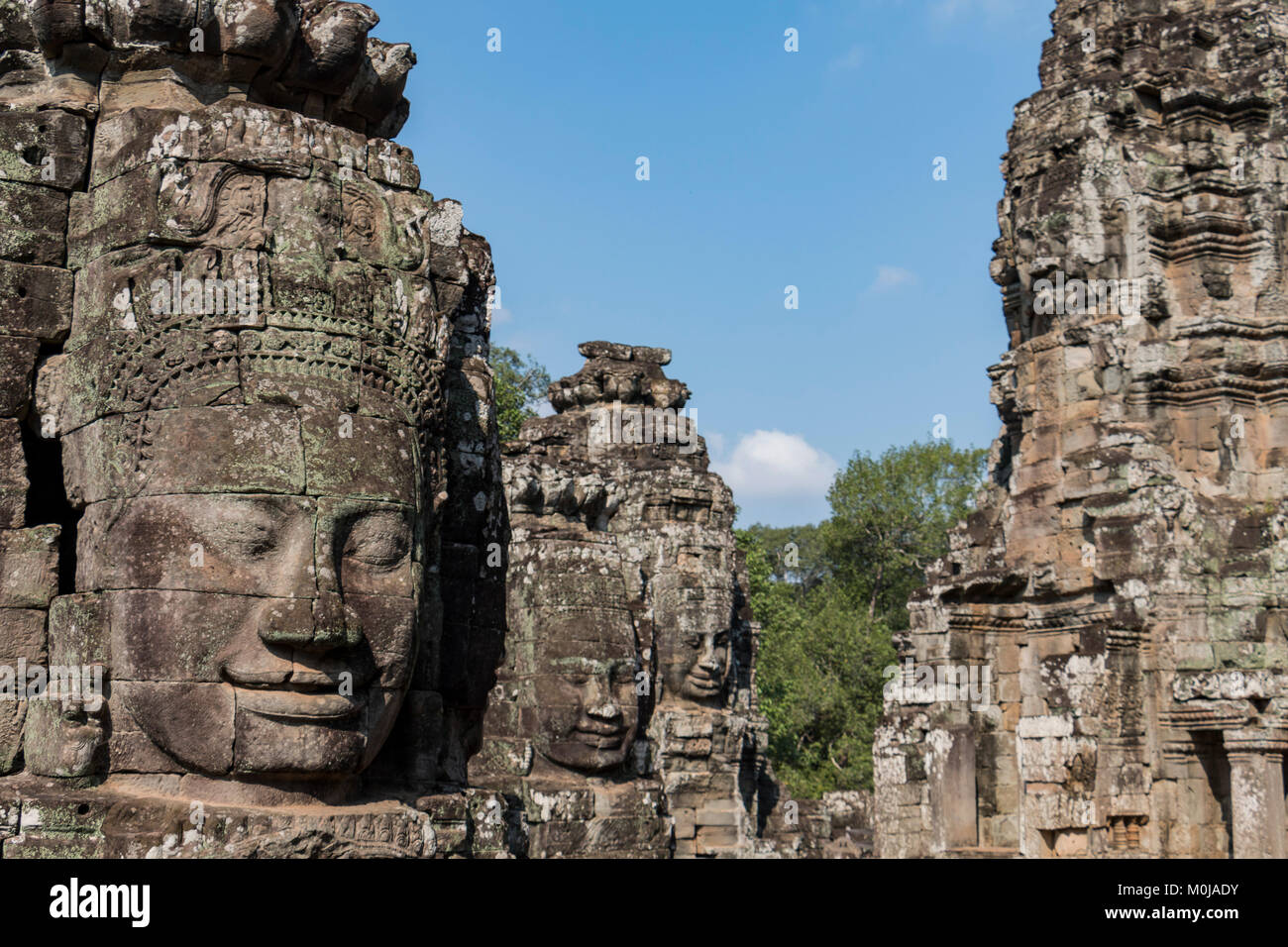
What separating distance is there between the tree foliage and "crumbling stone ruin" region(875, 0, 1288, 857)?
1961 centimetres

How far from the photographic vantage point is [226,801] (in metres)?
5.18

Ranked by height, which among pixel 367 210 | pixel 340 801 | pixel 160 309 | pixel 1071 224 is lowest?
pixel 340 801

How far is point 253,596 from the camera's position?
5.25 meters

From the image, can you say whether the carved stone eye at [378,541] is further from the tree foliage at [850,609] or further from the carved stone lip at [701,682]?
the tree foliage at [850,609]

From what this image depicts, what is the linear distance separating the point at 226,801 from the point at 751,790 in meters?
18.9

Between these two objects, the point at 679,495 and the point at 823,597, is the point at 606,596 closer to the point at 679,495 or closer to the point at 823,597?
the point at 679,495

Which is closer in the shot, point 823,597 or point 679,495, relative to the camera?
point 679,495

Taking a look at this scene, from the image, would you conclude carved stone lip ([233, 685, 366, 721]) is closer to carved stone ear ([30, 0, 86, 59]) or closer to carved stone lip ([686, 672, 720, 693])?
carved stone ear ([30, 0, 86, 59])

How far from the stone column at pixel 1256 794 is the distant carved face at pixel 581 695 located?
6001 millimetres

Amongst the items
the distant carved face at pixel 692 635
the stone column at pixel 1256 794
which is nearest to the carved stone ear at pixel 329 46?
the stone column at pixel 1256 794

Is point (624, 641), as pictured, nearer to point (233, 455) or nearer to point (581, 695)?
point (581, 695)

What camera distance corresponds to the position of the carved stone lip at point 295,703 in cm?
517

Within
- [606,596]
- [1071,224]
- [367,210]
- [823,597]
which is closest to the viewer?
[367,210]
